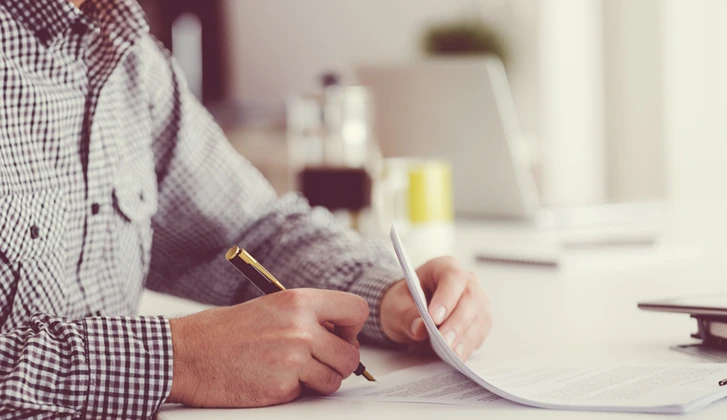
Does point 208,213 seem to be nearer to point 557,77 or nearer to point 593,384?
point 593,384

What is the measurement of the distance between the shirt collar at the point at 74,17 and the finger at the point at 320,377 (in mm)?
520

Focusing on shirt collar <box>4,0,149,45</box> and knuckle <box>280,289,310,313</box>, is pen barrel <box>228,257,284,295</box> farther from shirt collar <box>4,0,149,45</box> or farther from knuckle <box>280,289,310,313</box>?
shirt collar <box>4,0,149,45</box>

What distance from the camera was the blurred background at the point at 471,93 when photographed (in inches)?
71.7

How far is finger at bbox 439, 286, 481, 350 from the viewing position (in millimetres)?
780

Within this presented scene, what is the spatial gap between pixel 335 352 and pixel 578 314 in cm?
40

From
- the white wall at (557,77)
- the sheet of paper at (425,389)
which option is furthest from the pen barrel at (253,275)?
the white wall at (557,77)

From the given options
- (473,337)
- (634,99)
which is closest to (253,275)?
(473,337)

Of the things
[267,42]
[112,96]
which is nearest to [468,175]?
[112,96]

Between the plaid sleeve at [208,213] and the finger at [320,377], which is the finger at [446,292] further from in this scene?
the plaid sleeve at [208,213]

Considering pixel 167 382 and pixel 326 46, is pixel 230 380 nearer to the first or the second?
pixel 167 382

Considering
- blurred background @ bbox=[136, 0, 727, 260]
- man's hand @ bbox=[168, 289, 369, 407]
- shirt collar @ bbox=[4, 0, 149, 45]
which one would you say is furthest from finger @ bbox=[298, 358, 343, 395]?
blurred background @ bbox=[136, 0, 727, 260]

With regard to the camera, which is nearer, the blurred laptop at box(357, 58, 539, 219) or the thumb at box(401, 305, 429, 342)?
the thumb at box(401, 305, 429, 342)

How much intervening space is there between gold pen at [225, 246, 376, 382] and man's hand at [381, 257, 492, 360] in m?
Result: 0.09

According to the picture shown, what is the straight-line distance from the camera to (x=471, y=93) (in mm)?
1818
